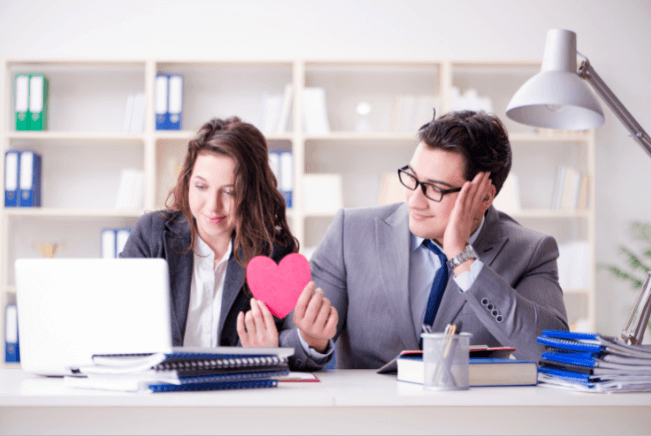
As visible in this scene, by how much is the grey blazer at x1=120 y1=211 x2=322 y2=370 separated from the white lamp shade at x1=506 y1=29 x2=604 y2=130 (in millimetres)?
834

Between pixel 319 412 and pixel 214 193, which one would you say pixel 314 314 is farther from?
pixel 214 193

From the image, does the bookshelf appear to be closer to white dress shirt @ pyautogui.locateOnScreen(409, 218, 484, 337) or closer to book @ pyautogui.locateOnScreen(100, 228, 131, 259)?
book @ pyautogui.locateOnScreen(100, 228, 131, 259)

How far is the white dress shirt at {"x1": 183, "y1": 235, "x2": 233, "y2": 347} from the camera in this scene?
1812 millimetres

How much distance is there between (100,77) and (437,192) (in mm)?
2908

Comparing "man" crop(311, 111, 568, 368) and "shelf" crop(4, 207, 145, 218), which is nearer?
"man" crop(311, 111, 568, 368)

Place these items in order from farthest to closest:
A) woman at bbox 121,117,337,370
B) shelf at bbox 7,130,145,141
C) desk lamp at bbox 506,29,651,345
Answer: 1. shelf at bbox 7,130,145,141
2. woman at bbox 121,117,337,370
3. desk lamp at bbox 506,29,651,345

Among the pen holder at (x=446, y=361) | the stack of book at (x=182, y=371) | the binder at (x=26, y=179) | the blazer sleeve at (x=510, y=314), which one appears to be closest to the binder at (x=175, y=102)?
the binder at (x=26, y=179)

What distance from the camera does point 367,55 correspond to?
3928 millimetres

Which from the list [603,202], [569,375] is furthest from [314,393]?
[603,202]

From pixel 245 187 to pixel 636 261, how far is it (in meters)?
2.74

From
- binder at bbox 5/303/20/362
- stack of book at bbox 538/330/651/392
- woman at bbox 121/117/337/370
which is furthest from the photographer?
binder at bbox 5/303/20/362

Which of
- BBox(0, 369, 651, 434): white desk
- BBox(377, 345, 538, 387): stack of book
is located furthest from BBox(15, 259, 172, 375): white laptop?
BBox(377, 345, 538, 387): stack of book

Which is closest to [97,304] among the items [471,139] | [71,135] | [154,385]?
[154,385]

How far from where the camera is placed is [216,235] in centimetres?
189
